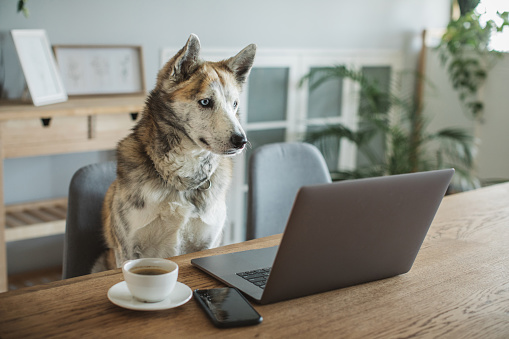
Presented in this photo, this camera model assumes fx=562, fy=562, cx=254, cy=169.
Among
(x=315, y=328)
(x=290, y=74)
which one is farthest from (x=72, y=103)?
(x=315, y=328)

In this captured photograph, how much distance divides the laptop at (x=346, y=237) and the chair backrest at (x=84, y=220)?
61cm

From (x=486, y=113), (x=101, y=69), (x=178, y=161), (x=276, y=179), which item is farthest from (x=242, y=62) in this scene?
(x=486, y=113)

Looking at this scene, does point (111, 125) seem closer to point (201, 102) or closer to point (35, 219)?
point (35, 219)

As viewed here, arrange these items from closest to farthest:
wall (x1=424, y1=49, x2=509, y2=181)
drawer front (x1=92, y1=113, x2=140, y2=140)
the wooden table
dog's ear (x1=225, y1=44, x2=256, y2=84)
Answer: the wooden table
dog's ear (x1=225, y1=44, x2=256, y2=84)
drawer front (x1=92, y1=113, x2=140, y2=140)
wall (x1=424, y1=49, x2=509, y2=181)

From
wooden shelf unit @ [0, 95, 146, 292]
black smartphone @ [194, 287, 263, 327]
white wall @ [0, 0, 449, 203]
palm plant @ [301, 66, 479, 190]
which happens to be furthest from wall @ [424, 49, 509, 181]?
black smartphone @ [194, 287, 263, 327]

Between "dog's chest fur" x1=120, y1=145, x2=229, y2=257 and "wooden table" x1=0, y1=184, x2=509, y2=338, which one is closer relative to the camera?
"wooden table" x1=0, y1=184, x2=509, y2=338

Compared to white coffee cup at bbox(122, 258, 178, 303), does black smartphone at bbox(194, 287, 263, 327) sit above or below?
below

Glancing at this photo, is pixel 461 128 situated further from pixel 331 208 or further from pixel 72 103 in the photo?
pixel 331 208

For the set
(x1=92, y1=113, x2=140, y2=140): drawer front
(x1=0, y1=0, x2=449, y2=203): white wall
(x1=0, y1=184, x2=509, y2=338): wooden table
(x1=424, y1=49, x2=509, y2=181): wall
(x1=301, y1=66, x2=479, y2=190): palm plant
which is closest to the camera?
(x1=0, y1=184, x2=509, y2=338): wooden table

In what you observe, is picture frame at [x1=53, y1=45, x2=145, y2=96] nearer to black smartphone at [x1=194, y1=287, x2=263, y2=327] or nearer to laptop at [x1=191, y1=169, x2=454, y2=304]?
laptop at [x1=191, y1=169, x2=454, y2=304]

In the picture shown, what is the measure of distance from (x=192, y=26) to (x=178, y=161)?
1.82 metres

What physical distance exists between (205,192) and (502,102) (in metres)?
3.08

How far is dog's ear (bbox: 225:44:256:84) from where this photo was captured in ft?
5.31

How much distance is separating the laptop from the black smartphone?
4cm
